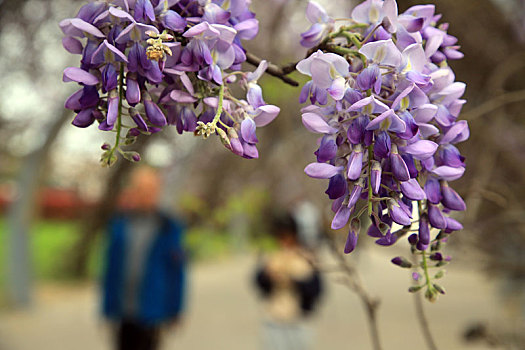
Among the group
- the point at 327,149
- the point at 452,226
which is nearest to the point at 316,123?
the point at 327,149

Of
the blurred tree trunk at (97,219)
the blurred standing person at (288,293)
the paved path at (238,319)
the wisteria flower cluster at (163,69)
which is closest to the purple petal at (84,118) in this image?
the wisteria flower cluster at (163,69)

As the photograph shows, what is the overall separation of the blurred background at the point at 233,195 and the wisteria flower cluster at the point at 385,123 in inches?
36.0

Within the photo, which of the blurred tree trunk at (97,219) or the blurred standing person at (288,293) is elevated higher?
the blurred standing person at (288,293)

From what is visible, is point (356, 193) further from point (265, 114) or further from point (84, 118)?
point (84, 118)

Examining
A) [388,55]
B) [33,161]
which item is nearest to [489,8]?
[388,55]

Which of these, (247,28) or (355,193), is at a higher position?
(247,28)

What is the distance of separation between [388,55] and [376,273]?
1217 centimetres

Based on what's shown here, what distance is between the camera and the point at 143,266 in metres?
3.96

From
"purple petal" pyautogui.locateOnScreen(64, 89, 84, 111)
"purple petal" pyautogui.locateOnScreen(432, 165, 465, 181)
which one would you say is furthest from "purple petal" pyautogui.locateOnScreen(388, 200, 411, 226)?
"purple petal" pyautogui.locateOnScreen(64, 89, 84, 111)

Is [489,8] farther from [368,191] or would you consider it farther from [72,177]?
[72,177]

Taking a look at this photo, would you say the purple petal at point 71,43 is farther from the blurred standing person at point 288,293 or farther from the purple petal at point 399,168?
the blurred standing person at point 288,293

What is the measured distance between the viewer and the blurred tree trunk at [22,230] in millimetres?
8273

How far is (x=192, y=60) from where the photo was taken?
0.69 meters

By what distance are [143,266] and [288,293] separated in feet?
3.68
